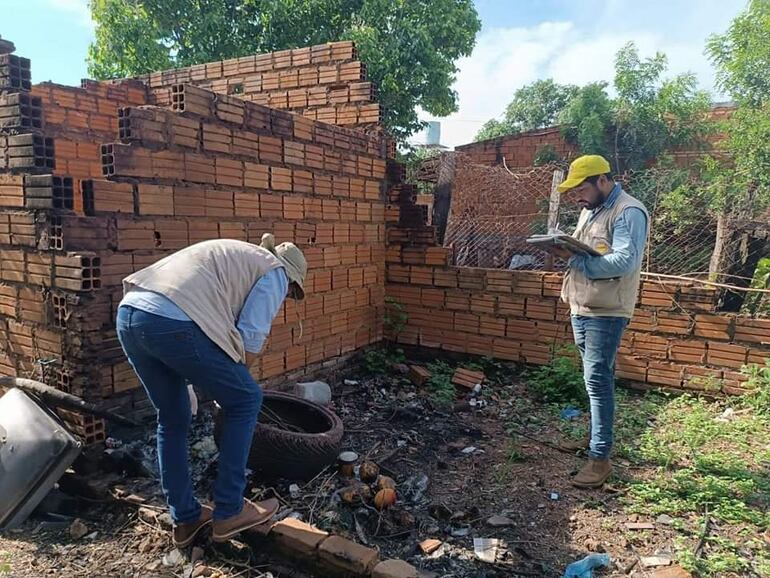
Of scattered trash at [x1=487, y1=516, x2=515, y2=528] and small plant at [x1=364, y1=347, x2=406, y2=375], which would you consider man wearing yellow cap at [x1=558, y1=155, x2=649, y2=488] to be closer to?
scattered trash at [x1=487, y1=516, x2=515, y2=528]

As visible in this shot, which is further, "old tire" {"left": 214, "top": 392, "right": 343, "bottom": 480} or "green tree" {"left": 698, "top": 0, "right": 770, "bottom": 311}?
"green tree" {"left": 698, "top": 0, "right": 770, "bottom": 311}

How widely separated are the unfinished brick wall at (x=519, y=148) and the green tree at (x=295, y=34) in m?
2.10

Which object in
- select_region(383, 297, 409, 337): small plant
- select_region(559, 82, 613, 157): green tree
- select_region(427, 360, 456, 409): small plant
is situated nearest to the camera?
select_region(427, 360, 456, 409): small plant

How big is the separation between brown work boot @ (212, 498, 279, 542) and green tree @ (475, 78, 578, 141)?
19.3 meters

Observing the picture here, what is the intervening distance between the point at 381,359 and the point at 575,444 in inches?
96.8

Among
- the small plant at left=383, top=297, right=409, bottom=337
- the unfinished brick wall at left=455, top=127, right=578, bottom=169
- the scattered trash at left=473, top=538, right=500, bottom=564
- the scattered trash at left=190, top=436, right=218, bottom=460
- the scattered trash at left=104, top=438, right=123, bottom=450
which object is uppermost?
the unfinished brick wall at left=455, top=127, right=578, bottom=169

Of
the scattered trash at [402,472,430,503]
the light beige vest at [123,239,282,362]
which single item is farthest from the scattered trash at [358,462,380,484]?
the light beige vest at [123,239,282,362]

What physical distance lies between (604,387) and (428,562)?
153 centimetres

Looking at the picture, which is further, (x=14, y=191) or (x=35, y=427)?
(x=14, y=191)

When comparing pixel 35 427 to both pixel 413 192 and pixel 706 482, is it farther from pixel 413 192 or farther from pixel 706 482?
pixel 413 192

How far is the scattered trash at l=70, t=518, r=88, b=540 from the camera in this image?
2.86 metres

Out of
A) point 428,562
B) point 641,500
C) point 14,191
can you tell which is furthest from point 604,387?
point 14,191

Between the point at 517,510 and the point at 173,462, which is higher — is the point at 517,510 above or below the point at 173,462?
below

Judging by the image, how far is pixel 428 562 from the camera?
2.66 meters
